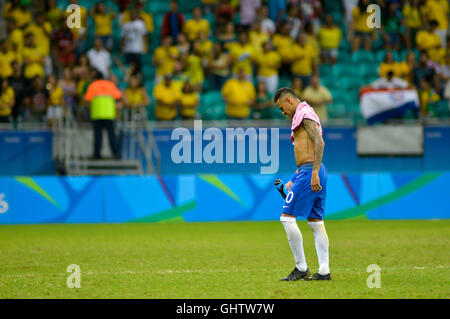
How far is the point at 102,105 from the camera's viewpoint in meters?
18.3

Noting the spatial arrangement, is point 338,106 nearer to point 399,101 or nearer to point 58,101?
point 399,101

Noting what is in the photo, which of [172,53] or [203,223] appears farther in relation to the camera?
[172,53]

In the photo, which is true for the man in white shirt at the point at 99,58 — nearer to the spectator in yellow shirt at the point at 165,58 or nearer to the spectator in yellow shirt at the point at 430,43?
the spectator in yellow shirt at the point at 165,58

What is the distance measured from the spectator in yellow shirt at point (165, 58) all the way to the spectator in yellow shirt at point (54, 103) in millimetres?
2787

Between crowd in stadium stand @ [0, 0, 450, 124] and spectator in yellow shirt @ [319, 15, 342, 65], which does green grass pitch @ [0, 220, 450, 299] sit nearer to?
crowd in stadium stand @ [0, 0, 450, 124]

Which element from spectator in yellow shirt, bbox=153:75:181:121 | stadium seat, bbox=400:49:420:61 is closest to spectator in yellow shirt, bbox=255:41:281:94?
spectator in yellow shirt, bbox=153:75:181:121

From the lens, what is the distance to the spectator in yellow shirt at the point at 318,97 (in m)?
20.0

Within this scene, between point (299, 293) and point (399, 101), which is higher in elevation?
point (399, 101)

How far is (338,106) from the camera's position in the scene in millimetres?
20344

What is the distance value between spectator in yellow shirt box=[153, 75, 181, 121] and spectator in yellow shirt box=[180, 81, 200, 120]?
164 millimetres

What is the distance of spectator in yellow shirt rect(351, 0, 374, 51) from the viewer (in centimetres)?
2238

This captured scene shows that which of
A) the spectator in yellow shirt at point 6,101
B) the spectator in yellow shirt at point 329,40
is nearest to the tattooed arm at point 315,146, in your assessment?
the spectator in yellow shirt at point 6,101
